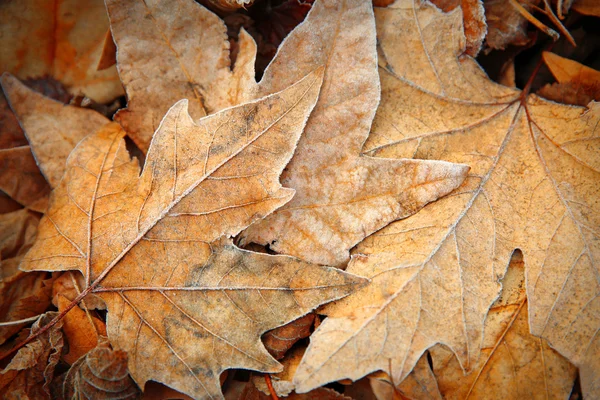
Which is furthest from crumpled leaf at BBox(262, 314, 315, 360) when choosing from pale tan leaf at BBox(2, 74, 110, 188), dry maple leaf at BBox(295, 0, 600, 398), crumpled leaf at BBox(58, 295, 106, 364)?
pale tan leaf at BBox(2, 74, 110, 188)

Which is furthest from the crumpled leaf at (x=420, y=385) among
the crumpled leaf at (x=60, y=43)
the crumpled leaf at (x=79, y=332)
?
the crumpled leaf at (x=60, y=43)

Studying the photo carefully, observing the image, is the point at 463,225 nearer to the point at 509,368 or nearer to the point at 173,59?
the point at 509,368

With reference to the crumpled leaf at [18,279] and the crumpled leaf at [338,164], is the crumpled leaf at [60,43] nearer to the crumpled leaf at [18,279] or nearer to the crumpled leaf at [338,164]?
the crumpled leaf at [18,279]

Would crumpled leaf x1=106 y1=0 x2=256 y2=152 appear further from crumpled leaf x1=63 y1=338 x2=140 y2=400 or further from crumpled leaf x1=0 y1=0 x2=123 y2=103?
crumpled leaf x1=63 y1=338 x2=140 y2=400

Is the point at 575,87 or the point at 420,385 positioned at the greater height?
the point at 575,87

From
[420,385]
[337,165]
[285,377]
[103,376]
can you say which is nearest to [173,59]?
[337,165]

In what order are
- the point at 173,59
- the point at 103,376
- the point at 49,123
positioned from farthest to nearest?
the point at 49,123 → the point at 173,59 → the point at 103,376

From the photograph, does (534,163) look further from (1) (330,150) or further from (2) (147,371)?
(2) (147,371)
